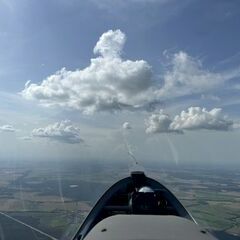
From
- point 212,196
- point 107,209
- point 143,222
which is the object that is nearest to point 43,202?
point 212,196

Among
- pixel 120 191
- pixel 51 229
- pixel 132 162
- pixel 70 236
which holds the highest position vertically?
pixel 132 162

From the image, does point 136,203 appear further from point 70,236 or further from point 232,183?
point 232,183

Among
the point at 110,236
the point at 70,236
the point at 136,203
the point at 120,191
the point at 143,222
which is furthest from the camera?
the point at 120,191

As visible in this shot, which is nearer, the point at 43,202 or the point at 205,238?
the point at 205,238

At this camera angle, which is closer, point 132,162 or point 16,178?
point 132,162

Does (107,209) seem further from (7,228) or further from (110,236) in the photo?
(7,228)

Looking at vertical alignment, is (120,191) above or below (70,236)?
above

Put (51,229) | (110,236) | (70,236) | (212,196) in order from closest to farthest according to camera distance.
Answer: (110,236), (70,236), (51,229), (212,196)

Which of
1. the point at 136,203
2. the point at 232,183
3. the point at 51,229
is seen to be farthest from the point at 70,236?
the point at 232,183

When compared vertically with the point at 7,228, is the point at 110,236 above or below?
above
